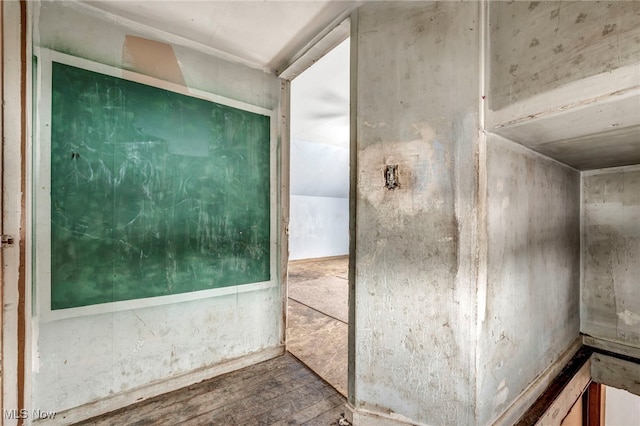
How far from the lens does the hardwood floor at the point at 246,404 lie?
154 centimetres

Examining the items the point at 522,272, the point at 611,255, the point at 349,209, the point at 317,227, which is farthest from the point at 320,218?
the point at 522,272

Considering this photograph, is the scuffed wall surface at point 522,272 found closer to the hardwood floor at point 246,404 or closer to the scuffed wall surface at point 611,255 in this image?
the scuffed wall surface at point 611,255

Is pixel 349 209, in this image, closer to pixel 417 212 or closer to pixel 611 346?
pixel 417 212

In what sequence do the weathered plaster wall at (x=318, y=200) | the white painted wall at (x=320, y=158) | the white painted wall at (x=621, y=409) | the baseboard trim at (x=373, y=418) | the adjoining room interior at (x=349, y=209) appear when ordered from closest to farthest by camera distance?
the adjoining room interior at (x=349, y=209), the baseboard trim at (x=373, y=418), the white painted wall at (x=320, y=158), the white painted wall at (x=621, y=409), the weathered plaster wall at (x=318, y=200)

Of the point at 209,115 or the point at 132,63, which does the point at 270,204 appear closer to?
the point at 209,115

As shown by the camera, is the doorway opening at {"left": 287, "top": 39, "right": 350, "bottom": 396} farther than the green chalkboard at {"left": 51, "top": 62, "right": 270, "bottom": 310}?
Yes

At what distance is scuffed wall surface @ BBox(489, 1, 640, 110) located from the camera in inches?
36.5

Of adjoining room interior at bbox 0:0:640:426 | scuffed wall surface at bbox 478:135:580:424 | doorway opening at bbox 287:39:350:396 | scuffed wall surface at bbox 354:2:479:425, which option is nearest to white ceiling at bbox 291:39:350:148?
doorway opening at bbox 287:39:350:396

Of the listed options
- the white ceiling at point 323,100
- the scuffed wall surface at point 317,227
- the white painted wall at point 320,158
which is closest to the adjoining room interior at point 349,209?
the white ceiling at point 323,100

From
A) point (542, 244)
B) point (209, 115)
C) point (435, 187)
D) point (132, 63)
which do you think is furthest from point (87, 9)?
point (542, 244)

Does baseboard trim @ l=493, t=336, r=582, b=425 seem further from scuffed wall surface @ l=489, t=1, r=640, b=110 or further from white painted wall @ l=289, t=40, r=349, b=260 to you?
white painted wall @ l=289, t=40, r=349, b=260

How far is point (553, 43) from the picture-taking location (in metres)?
1.07

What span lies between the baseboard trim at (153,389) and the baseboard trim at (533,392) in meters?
1.61

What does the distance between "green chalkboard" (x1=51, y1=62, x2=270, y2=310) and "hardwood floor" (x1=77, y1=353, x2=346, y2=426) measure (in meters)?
0.68
